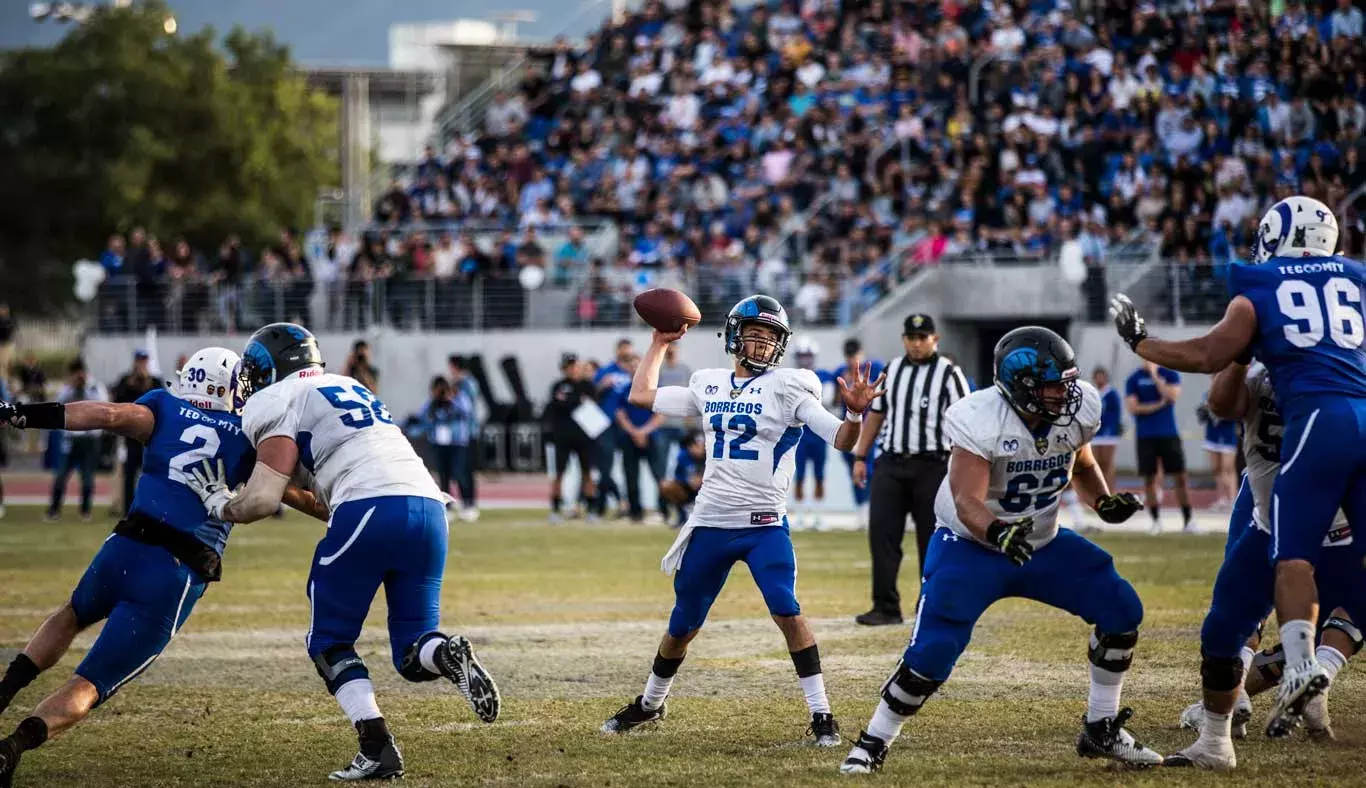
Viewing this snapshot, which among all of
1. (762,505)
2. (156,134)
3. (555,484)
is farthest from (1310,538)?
(156,134)

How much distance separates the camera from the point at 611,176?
28172mm

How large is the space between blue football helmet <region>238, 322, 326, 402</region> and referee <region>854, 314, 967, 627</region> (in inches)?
174

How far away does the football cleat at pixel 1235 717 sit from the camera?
6.91 meters

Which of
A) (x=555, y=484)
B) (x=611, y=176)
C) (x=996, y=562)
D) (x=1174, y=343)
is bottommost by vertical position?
(x=555, y=484)

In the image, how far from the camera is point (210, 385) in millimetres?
6727

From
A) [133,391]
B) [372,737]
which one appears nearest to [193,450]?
[372,737]

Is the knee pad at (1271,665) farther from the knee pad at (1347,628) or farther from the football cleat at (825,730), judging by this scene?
the football cleat at (825,730)

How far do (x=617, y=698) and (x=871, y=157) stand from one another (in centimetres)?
1848

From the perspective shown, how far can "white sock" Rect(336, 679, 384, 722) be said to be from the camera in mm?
6258

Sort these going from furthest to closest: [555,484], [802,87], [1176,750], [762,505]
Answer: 1. [802,87]
2. [555,484]
3. [762,505]
4. [1176,750]

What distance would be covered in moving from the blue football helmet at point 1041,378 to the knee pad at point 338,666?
8.48ft

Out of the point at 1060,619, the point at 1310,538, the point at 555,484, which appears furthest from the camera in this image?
the point at 555,484

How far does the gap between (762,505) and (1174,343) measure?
184 centimetres

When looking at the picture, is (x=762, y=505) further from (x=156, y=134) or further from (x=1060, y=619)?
(x=156, y=134)
